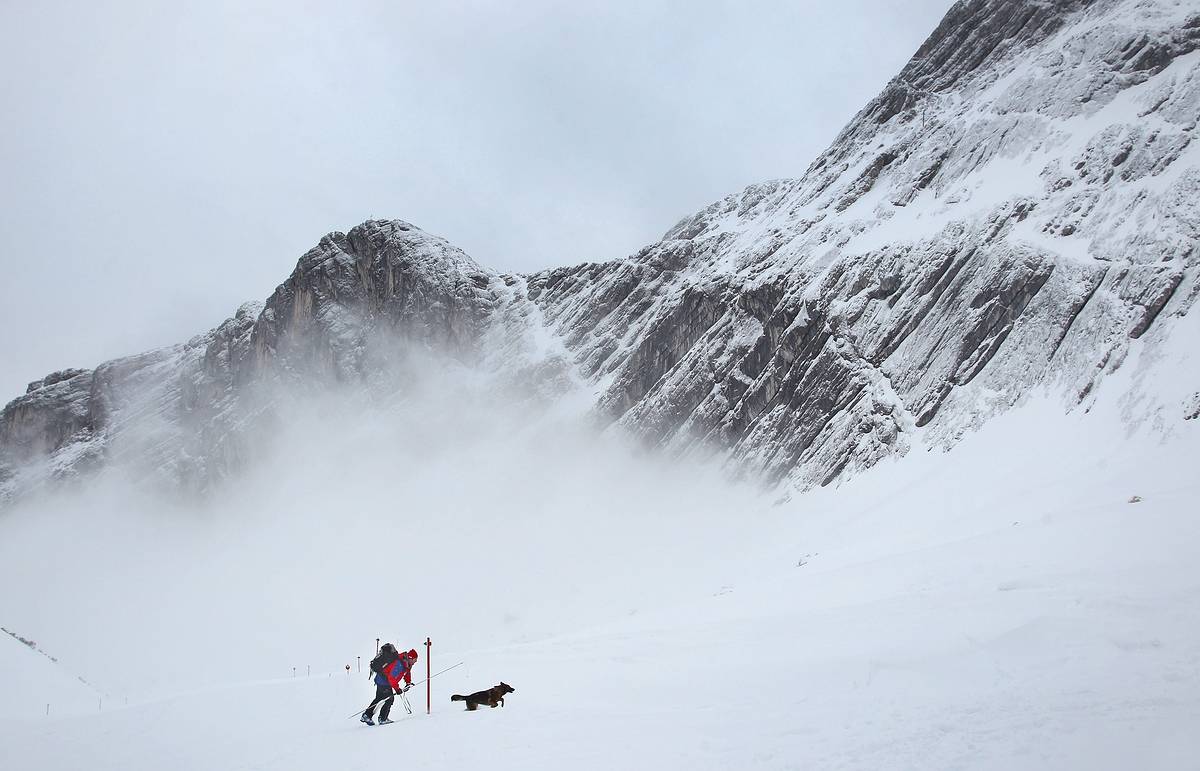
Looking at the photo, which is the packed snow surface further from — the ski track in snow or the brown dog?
the brown dog

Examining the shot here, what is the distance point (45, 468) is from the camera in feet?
439

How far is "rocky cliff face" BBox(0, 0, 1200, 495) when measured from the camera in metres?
44.7

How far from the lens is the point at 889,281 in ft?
187

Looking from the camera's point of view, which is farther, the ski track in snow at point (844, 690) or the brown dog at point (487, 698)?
the brown dog at point (487, 698)

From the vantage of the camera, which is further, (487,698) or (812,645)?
(812,645)

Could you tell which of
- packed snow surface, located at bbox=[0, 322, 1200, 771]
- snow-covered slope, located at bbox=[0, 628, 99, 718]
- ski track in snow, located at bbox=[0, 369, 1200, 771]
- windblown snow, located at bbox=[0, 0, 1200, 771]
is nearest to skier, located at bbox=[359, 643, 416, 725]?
ski track in snow, located at bbox=[0, 369, 1200, 771]

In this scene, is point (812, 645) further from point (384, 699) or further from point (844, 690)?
point (384, 699)

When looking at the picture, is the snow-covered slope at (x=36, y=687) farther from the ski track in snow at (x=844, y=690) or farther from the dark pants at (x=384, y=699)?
the dark pants at (x=384, y=699)

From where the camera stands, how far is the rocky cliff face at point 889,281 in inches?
1761

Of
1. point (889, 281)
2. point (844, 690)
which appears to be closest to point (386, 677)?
point (844, 690)

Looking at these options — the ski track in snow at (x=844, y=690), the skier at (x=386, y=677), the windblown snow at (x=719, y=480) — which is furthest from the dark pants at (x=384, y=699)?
the windblown snow at (x=719, y=480)

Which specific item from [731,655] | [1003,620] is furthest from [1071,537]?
[731,655]

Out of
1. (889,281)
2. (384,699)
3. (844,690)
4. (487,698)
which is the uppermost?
(889,281)

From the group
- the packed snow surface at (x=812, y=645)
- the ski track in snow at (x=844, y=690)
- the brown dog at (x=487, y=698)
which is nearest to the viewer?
the ski track in snow at (x=844, y=690)
